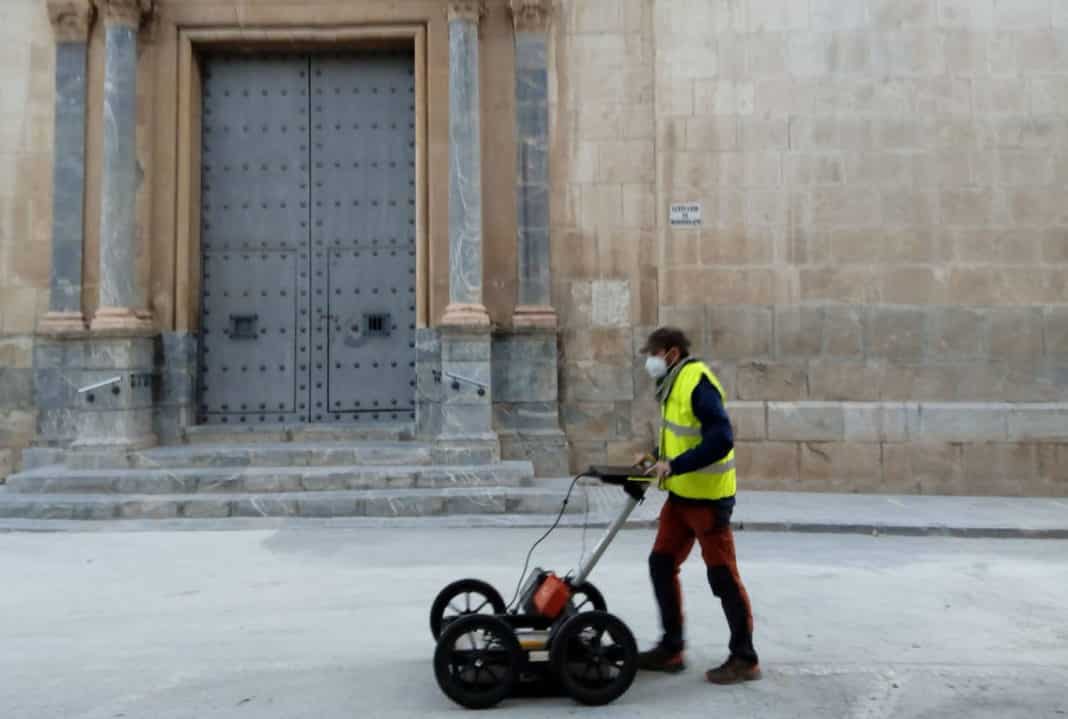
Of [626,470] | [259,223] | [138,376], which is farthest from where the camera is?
[259,223]

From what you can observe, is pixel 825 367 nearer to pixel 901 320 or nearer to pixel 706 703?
pixel 901 320

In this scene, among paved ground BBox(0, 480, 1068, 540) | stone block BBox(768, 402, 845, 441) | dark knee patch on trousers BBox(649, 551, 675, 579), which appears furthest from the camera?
stone block BBox(768, 402, 845, 441)

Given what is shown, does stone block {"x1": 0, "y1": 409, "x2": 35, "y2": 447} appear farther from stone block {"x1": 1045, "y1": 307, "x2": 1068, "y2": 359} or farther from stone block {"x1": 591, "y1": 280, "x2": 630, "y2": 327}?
stone block {"x1": 1045, "y1": 307, "x2": 1068, "y2": 359}

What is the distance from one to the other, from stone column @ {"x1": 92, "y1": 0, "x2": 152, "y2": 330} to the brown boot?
7.91m

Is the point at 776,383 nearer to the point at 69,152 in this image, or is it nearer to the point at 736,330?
the point at 736,330

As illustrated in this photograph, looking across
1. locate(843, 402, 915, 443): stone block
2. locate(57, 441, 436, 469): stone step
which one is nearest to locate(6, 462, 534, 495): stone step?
locate(57, 441, 436, 469): stone step

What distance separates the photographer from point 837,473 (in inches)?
386

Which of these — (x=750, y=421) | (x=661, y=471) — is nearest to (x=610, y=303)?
(x=750, y=421)

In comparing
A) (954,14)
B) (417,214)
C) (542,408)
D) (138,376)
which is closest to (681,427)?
(542,408)

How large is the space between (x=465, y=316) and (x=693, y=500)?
19.4 feet

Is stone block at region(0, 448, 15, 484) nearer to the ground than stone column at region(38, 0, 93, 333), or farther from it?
nearer to the ground

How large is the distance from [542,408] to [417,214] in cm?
275

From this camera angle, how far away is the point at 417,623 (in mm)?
4973

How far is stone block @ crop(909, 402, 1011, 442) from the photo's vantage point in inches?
386
